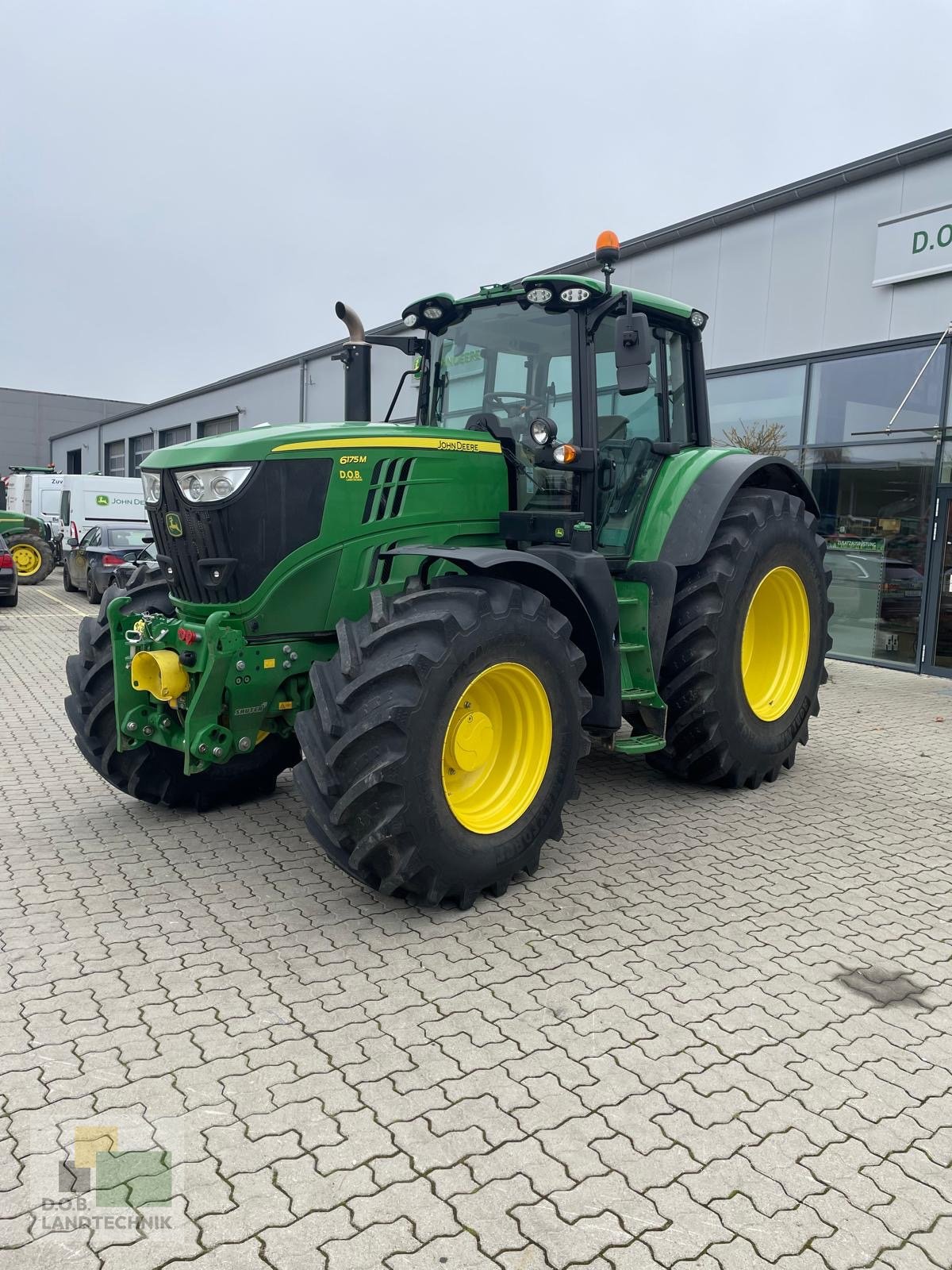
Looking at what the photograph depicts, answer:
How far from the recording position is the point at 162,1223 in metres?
2.29

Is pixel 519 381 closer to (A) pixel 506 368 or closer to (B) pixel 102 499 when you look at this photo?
(A) pixel 506 368

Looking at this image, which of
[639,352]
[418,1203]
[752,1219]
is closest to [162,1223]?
[418,1203]

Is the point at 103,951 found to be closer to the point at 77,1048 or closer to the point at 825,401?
the point at 77,1048

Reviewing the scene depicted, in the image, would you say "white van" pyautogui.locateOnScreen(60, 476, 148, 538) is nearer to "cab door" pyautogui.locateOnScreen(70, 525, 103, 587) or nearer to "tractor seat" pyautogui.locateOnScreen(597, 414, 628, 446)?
"cab door" pyautogui.locateOnScreen(70, 525, 103, 587)

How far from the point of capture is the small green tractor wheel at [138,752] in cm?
484

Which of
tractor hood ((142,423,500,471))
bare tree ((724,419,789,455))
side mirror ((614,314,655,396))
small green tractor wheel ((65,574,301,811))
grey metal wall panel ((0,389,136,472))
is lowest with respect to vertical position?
small green tractor wheel ((65,574,301,811))

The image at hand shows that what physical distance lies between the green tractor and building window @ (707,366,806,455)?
14.2 meters

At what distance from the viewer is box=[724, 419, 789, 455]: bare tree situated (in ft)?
38.4

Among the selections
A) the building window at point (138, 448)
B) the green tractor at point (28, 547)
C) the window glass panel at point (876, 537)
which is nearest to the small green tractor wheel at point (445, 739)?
the window glass panel at point (876, 537)

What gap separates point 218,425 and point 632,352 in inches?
1069

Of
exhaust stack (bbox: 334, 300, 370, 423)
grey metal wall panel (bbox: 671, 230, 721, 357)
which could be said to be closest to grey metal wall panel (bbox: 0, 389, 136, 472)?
grey metal wall panel (bbox: 671, 230, 721, 357)

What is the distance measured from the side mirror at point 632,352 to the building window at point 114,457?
1605 inches

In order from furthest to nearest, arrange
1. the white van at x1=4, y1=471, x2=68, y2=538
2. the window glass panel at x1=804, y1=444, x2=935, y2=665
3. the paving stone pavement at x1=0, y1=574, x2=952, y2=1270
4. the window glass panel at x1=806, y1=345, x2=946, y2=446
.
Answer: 1. the white van at x1=4, y1=471, x2=68, y2=538
2. the window glass panel at x1=804, y1=444, x2=935, y2=665
3. the window glass panel at x1=806, y1=345, x2=946, y2=446
4. the paving stone pavement at x1=0, y1=574, x2=952, y2=1270

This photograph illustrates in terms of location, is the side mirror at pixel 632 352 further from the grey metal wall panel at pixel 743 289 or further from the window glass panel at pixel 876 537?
the grey metal wall panel at pixel 743 289
